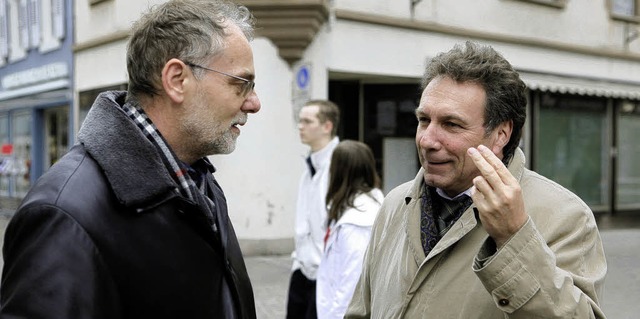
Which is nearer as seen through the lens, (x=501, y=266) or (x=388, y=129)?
(x=501, y=266)

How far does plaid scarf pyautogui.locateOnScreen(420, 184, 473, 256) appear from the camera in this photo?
2.42 meters

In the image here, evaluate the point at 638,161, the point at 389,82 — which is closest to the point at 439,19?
the point at 389,82

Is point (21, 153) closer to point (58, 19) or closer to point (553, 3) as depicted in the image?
point (58, 19)

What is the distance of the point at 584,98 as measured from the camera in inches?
631

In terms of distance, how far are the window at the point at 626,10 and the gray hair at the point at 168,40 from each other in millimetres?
15627

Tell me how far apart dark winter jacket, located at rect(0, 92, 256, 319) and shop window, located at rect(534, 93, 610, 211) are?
13858mm

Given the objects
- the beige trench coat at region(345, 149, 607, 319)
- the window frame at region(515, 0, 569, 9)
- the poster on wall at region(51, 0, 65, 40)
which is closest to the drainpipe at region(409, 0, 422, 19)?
the window frame at region(515, 0, 569, 9)

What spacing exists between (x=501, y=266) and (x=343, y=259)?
2.25m

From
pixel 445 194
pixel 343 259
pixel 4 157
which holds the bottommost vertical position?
pixel 4 157

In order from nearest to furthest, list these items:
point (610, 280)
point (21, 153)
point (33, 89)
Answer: point (610, 280) < point (33, 89) < point (21, 153)

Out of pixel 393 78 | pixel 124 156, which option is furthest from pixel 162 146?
pixel 393 78

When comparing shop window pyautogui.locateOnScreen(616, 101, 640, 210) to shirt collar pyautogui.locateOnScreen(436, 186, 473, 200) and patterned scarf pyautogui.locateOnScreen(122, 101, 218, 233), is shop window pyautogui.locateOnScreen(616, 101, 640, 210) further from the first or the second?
patterned scarf pyautogui.locateOnScreen(122, 101, 218, 233)

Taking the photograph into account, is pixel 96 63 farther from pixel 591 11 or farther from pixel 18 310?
pixel 18 310

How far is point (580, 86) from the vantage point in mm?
14875
